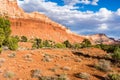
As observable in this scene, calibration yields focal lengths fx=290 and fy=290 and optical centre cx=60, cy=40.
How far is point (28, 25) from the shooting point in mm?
141625

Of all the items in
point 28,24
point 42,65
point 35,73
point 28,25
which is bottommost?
point 35,73

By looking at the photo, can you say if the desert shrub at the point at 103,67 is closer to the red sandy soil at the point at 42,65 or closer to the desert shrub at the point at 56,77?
the red sandy soil at the point at 42,65

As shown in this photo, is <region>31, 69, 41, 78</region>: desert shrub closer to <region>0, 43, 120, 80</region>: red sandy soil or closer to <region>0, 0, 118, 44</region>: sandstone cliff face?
<region>0, 43, 120, 80</region>: red sandy soil

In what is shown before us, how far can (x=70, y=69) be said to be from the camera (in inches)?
923

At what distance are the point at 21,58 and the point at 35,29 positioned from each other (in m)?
118

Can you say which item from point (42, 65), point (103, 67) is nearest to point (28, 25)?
point (42, 65)

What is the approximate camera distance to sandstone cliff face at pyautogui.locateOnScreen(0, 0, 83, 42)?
134 meters

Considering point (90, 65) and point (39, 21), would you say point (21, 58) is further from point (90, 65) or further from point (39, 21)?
point (39, 21)

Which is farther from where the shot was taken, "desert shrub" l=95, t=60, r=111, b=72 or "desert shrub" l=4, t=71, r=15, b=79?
"desert shrub" l=95, t=60, r=111, b=72

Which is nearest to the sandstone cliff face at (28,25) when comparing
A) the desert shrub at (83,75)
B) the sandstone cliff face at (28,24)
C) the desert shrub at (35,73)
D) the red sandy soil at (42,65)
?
the sandstone cliff face at (28,24)

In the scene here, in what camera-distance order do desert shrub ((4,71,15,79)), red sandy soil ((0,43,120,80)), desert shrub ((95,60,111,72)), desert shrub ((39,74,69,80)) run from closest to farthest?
desert shrub ((39,74,69,80))
desert shrub ((4,71,15,79))
red sandy soil ((0,43,120,80))
desert shrub ((95,60,111,72))

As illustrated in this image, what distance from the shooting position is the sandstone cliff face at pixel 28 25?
134 m

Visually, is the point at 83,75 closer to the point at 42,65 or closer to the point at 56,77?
the point at 56,77

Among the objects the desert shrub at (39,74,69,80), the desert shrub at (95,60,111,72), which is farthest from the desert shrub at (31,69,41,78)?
the desert shrub at (95,60,111,72)
